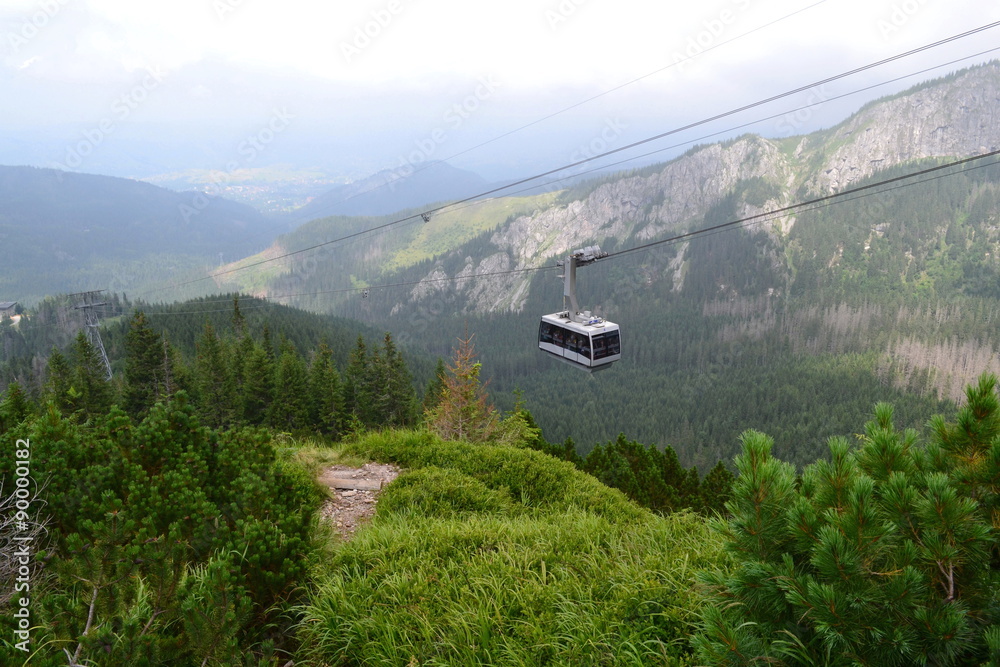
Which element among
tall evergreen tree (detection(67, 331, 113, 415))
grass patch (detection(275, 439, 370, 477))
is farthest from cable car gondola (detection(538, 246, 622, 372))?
tall evergreen tree (detection(67, 331, 113, 415))

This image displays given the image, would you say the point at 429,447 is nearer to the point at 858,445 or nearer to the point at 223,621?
the point at 223,621

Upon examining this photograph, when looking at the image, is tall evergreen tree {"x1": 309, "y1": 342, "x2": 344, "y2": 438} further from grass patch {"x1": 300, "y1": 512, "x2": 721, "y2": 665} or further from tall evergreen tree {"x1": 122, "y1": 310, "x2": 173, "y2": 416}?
grass patch {"x1": 300, "y1": 512, "x2": 721, "y2": 665}

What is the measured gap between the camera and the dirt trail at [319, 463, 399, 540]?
9742mm

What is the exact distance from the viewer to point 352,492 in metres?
11.2

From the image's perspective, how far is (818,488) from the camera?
3.46 m

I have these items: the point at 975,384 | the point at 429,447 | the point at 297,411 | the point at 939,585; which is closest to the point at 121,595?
the point at 939,585

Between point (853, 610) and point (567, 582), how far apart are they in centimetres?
360

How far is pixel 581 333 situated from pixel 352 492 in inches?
261

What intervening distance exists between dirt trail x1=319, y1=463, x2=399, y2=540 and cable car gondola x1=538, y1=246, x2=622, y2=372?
536cm

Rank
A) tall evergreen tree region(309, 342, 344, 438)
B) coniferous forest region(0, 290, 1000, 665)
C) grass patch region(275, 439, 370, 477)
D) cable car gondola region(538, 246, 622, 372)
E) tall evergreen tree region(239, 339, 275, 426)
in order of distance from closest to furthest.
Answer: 1. coniferous forest region(0, 290, 1000, 665)
2. grass patch region(275, 439, 370, 477)
3. cable car gondola region(538, 246, 622, 372)
4. tall evergreen tree region(239, 339, 275, 426)
5. tall evergreen tree region(309, 342, 344, 438)

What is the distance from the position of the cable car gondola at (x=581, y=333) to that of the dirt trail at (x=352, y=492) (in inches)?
211

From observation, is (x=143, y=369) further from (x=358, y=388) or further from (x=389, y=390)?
(x=389, y=390)

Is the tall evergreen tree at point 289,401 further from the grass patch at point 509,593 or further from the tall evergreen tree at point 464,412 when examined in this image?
the grass patch at point 509,593

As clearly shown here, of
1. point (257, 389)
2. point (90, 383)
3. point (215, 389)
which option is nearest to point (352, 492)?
point (257, 389)
